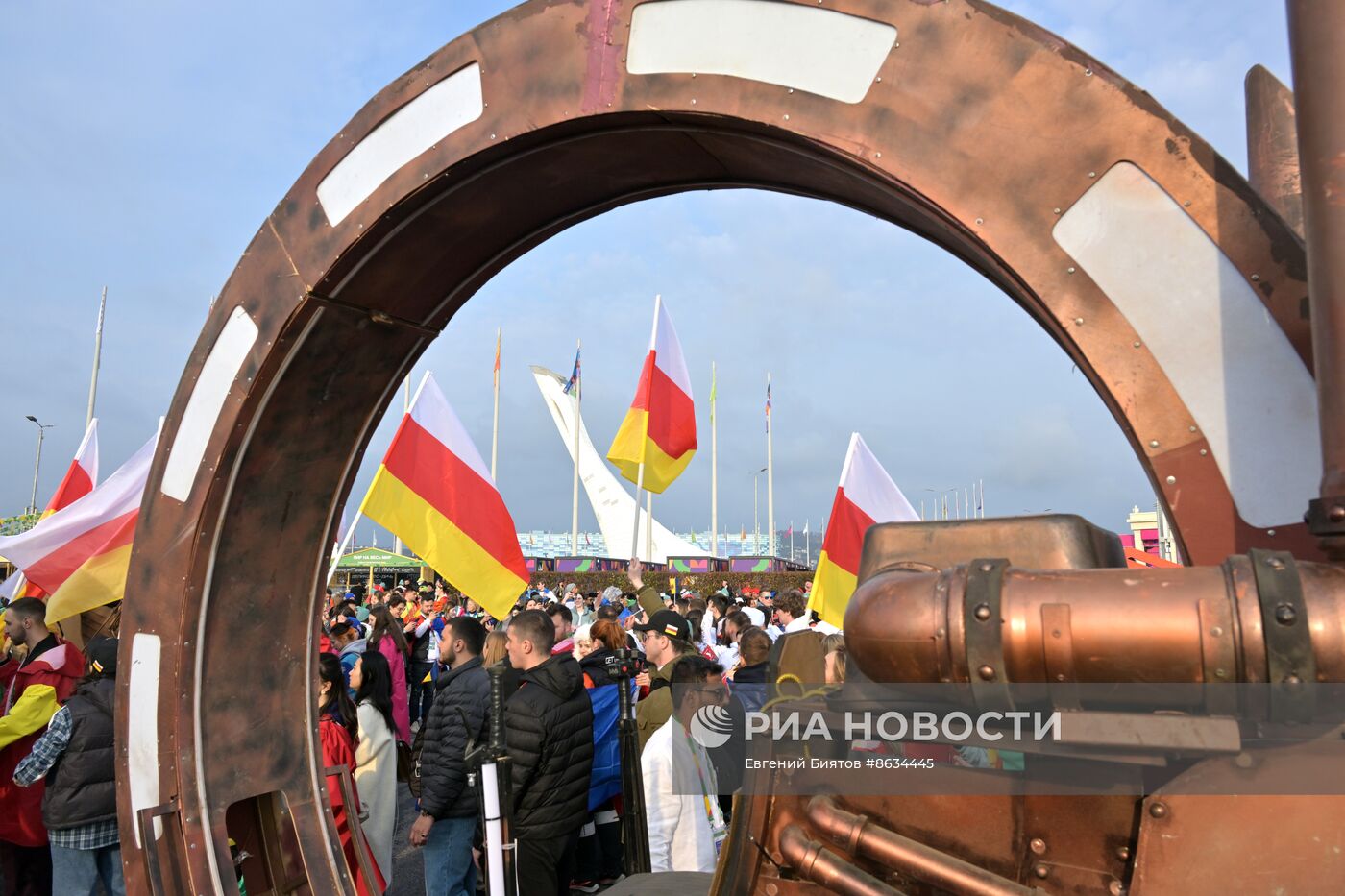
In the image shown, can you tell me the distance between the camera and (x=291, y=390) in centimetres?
399

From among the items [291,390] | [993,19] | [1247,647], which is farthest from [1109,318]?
[291,390]

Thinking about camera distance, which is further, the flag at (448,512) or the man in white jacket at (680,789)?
the flag at (448,512)

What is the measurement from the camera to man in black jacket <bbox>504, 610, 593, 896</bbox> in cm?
454

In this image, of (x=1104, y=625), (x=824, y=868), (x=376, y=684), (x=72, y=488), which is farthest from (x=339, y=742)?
(x=72, y=488)

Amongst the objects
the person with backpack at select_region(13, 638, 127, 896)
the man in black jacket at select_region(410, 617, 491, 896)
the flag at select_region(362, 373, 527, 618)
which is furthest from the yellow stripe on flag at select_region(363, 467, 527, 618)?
the person with backpack at select_region(13, 638, 127, 896)

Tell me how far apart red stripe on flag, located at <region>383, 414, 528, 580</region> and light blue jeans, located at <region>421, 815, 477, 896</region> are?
247cm

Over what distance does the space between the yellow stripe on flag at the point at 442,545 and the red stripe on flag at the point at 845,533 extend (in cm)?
324

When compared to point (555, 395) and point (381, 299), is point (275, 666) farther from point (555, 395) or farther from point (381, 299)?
point (555, 395)

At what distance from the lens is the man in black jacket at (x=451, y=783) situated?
4797 mm

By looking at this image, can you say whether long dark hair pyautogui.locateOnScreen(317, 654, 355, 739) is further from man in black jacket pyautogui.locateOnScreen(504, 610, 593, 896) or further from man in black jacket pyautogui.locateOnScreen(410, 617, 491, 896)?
man in black jacket pyautogui.locateOnScreen(504, 610, 593, 896)

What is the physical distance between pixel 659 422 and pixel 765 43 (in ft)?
23.3

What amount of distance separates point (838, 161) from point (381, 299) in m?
2.13

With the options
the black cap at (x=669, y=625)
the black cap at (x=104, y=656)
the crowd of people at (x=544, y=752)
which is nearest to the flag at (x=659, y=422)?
the black cap at (x=669, y=625)

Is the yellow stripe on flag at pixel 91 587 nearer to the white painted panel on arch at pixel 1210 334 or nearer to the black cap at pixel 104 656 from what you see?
the black cap at pixel 104 656
